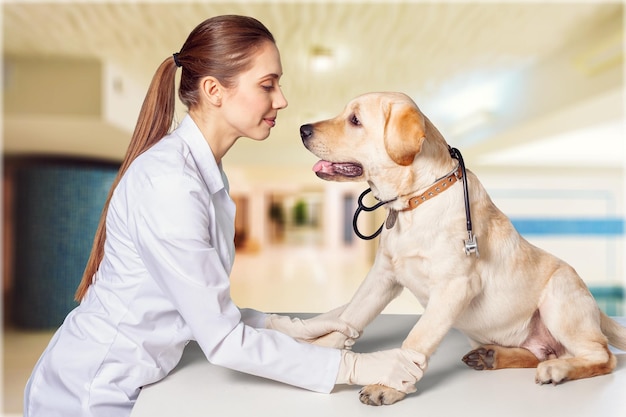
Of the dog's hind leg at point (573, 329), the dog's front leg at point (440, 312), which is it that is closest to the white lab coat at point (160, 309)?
the dog's front leg at point (440, 312)

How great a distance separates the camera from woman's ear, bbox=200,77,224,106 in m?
1.08

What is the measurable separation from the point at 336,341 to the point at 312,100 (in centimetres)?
499

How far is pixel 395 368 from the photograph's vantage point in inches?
37.3

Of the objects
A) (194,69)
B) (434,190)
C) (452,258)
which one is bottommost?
(452,258)

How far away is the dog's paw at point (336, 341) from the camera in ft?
3.87

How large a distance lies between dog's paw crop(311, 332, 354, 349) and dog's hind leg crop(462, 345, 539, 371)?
0.25m

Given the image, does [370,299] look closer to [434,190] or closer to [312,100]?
[434,190]

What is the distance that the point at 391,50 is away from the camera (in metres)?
4.23

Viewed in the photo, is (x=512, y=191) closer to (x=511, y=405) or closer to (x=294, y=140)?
(x=294, y=140)

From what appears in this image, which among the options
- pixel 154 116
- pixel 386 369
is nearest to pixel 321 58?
pixel 154 116

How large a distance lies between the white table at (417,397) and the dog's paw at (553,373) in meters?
0.01

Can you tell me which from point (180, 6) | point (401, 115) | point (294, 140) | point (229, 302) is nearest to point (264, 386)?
point (229, 302)

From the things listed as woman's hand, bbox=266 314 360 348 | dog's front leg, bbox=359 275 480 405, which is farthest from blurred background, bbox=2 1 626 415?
dog's front leg, bbox=359 275 480 405

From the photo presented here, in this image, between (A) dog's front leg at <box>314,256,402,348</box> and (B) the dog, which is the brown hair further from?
(A) dog's front leg at <box>314,256,402,348</box>
